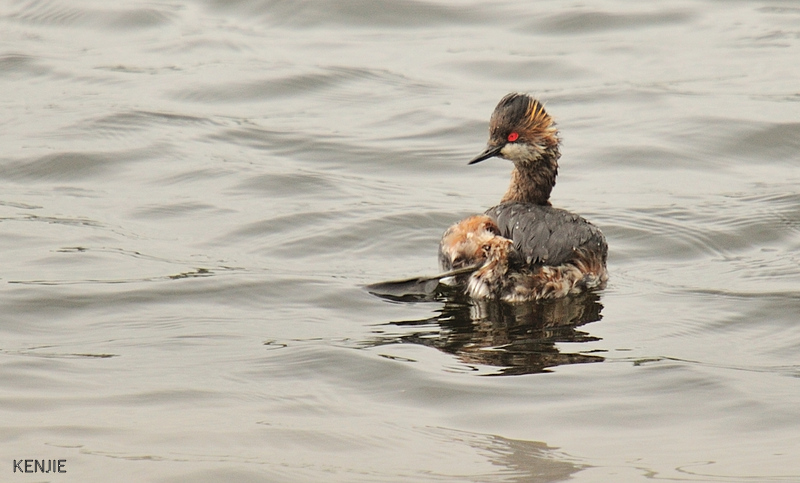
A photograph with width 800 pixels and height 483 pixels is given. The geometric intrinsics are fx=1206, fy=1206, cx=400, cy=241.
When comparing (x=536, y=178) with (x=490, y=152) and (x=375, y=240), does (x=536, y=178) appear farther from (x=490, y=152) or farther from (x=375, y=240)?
(x=375, y=240)

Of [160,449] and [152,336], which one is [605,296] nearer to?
[152,336]

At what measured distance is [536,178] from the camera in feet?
24.0

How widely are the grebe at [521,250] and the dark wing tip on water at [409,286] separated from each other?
0.34 ft

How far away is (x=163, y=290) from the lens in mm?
6582

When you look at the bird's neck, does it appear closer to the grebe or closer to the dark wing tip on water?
the grebe

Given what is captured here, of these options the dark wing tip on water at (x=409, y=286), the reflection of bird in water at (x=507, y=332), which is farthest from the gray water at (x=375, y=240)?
the dark wing tip on water at (x=409, y=286)

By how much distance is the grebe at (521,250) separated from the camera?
21.3ft

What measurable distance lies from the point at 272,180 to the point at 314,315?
284 cm

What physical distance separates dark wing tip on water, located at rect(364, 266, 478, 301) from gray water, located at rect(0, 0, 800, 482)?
16 centimetres

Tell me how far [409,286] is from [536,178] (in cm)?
131

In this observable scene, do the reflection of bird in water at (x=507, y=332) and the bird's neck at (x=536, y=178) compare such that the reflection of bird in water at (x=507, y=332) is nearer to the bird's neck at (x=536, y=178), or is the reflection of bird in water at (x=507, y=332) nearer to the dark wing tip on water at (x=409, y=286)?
the dark wing tip on water at (x=409, y=286)

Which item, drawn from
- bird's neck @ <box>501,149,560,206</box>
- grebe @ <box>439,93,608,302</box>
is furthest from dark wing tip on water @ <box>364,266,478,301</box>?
bird's neck @ <box>501,149,560,206</box>

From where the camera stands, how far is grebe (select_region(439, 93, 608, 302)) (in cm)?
648

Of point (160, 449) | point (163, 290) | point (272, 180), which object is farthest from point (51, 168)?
point (160, 449)
